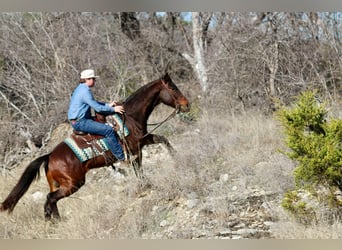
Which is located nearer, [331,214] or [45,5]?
[331,214]

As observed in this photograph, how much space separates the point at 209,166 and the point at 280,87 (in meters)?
4.77

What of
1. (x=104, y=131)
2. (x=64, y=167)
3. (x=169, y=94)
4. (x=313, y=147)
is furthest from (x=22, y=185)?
(x=313, y=147)

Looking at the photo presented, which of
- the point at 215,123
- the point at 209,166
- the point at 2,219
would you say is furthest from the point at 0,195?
the point at 215,123

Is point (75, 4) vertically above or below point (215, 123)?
above

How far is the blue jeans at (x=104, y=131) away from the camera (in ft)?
23.9

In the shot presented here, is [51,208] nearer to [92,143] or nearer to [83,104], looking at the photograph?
[92,143]

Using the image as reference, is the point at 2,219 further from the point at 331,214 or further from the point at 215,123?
the point at 215,123

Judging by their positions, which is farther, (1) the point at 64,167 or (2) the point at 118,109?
(2) the point at 118,109

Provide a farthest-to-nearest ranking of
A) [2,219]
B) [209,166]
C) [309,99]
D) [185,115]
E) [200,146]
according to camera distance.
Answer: [185,115] → [200,146] → [209,166] → [2,219] → [309,99]

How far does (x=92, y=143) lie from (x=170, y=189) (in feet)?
4.20

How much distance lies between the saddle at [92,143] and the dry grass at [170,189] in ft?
2.30

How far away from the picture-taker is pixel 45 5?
9672mm

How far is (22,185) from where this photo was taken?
276 inches

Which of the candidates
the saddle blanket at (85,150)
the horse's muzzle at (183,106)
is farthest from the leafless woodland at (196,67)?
the saddle blanket at (85,150)
